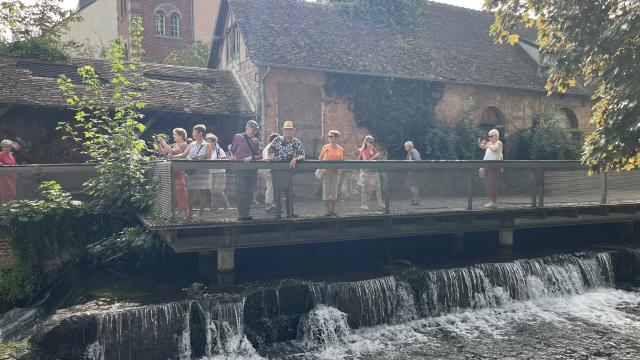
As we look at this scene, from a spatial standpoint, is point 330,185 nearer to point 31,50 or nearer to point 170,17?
point 31,50

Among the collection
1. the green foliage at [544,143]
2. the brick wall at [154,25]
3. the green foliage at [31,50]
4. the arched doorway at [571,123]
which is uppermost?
the brick wall at [154,25]

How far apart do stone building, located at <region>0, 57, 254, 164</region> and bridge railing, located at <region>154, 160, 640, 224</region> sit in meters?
6.46

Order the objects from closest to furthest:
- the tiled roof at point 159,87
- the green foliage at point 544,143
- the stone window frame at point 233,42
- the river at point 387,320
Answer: the river at point 387,320
the tiled roof at point 159,87
the stone window frame at point 233,42
the green foliage at point 544,143

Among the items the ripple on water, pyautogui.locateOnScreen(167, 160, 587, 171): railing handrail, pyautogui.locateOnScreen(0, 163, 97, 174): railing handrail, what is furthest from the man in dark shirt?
pyautogui.locateOnScreen(0, 163, 97, 174): railing handrail

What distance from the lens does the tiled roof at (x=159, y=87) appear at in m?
12.9

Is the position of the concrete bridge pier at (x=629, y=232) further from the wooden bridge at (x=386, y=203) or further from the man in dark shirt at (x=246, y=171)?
the man in dark shirt at (x=246, y=171)

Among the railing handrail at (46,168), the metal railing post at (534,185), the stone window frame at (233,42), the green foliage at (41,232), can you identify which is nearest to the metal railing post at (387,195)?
the metal railing post at (534,185)

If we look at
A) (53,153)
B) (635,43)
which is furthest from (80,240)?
(635,43)

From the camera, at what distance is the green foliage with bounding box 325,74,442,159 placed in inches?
650

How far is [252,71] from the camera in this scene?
15.6 meters

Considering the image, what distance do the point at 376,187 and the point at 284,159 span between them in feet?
6.25

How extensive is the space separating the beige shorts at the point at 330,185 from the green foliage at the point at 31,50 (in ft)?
37.0

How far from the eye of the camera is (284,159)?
8180 mm

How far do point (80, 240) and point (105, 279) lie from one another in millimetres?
1404
